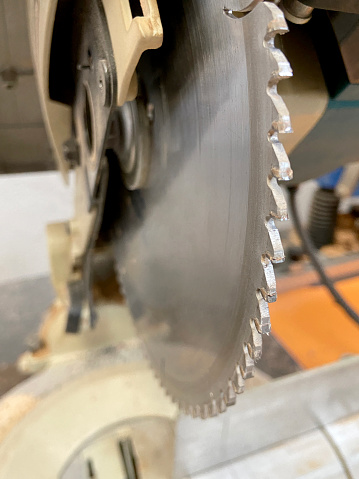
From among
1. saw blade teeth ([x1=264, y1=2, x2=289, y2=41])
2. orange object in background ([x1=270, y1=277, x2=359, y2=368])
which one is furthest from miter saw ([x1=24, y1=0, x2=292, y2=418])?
orange object in background ([x1=270, y1=277, x2=359, y2=368])

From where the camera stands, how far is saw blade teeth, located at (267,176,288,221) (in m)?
0.24

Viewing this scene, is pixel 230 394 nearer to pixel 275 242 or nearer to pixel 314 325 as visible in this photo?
pixel 275 242

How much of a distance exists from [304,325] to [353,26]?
33.4 inches

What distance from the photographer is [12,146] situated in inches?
28.8

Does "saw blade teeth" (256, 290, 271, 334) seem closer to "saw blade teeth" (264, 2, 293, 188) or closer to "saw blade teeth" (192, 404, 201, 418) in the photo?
"saw blade teeth" (264, 2, 293, 188)

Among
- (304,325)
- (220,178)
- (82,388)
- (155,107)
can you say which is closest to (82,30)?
(155,107)

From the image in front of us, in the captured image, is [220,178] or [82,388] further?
[82,388]

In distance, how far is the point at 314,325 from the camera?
104 centimetres

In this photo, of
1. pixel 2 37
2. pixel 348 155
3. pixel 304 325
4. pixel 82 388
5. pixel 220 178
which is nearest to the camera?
pixel 220 178

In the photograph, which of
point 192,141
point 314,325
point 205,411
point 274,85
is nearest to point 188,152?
point 192,141

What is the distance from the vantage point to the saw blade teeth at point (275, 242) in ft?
0.82

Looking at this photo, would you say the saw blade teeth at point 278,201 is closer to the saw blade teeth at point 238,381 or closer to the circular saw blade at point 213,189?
the circular saw blade at point 213,189

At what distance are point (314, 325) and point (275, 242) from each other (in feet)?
2.81

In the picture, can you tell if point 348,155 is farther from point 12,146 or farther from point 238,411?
point 12,146
